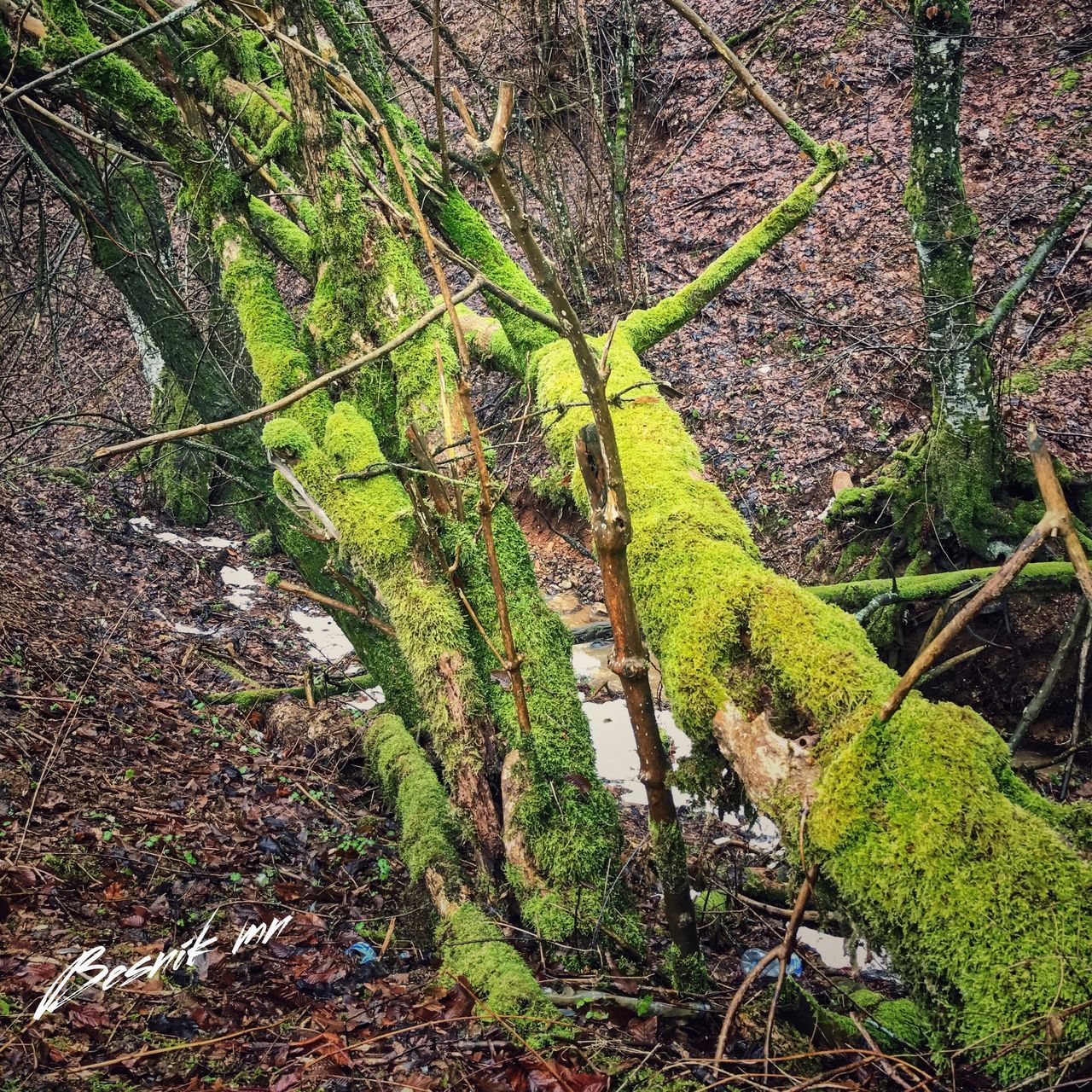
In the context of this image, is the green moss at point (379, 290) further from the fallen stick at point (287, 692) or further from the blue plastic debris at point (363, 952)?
the fallen stick at point (287, 692)

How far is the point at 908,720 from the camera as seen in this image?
6.36 feet

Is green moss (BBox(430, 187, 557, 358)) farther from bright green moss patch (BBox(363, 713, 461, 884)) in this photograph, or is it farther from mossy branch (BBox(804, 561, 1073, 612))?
bright green moss patch (BBox(363, 713, 461, 884))

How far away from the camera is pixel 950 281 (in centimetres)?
530

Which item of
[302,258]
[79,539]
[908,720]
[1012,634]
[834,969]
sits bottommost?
[834,969]

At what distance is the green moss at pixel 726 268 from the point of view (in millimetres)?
4105

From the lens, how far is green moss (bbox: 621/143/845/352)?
13.5 ft

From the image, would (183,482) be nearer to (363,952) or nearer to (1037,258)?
(363,952)

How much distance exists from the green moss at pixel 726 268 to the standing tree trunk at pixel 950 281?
1.46 meters

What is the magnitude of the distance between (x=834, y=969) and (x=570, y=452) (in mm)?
2729

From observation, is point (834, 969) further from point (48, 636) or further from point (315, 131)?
point (48, 636)

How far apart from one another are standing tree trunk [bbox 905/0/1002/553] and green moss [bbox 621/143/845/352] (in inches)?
57.4

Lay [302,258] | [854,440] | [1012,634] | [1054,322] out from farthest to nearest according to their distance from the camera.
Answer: [854,440], [1054,322], [1012,634], [302,258]

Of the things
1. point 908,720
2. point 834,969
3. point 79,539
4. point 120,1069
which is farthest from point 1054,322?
point 79,539

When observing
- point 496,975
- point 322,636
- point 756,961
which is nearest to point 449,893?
point 496,975
